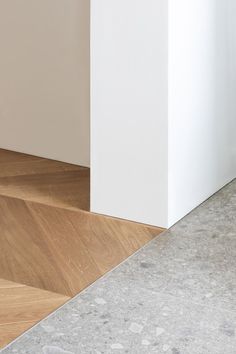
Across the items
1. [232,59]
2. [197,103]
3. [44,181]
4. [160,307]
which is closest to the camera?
[160,307]

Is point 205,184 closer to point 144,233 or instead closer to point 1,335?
point 144,233

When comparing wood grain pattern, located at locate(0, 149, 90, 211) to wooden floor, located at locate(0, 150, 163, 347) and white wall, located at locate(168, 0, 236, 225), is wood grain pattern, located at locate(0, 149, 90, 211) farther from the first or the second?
white wall, located at locate(168, 0, 236, 225)

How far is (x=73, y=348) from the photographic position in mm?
1895

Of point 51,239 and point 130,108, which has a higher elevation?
point 130,108

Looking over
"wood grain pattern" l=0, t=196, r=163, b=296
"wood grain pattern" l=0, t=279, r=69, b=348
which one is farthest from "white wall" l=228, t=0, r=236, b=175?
"wood grain pattern" l=0, t=279, r=69, b=348

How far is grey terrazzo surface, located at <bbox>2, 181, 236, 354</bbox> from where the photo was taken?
191 cm

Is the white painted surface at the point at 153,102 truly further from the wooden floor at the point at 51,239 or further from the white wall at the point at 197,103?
the wooden floor at the point at 51,239

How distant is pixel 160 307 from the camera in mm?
2094

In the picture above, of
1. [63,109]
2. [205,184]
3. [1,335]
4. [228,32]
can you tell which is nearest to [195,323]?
[1,335]

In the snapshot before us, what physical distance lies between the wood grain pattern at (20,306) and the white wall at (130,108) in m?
0.58

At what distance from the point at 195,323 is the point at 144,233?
0.62m

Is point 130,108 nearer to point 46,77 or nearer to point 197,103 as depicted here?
point 197,103

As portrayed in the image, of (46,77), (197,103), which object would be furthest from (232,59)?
(46,77)

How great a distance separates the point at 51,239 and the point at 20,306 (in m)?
0.46
